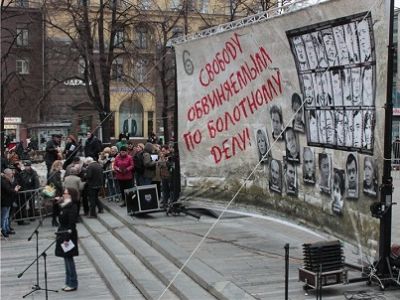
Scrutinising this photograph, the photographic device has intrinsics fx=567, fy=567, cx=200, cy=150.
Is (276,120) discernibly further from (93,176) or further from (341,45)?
(93,176)

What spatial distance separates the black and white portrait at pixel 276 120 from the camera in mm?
9469

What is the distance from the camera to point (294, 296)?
305 inches

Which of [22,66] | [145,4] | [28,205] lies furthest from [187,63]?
[22,66]

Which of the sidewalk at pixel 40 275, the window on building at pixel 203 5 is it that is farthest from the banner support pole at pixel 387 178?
the window on building at pixel 203 5

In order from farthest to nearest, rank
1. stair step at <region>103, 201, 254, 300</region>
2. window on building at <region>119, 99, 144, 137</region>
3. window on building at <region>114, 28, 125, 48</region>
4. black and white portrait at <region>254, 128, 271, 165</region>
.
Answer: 1. window on building at <region>119, 99, 144, 137</region>
2. window on building at <region>114, 28, 125, 48</region>
3. black and white portrait at <region>254, 128, 271, 165</region>
4. stair step at <region>103, 201, 254, 300</region>

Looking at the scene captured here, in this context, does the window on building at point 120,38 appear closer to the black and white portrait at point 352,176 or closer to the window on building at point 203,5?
the window on building at point 203,5

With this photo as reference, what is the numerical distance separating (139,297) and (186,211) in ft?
20.8

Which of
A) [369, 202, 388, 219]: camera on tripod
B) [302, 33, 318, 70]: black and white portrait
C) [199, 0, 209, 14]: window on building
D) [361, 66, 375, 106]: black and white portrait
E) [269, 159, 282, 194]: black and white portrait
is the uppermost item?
[199, 0, 209, 14]: window on building

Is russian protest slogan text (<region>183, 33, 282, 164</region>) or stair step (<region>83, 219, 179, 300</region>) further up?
russian protest slogan text (<region>183, 33, 282, 164</region>)

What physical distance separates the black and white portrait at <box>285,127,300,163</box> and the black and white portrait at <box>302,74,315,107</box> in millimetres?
646

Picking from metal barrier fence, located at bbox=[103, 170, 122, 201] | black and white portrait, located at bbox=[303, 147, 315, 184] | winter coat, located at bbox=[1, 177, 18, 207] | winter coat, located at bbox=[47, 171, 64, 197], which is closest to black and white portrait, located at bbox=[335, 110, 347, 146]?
black and white portrait, located at bbox=[303, 147, 315, 184]

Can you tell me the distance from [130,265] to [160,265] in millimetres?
796

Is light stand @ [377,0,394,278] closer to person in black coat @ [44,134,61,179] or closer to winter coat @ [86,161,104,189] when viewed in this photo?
winter coat @ [86,161,104,189]

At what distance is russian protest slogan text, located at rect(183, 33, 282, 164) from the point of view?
32.0ft
